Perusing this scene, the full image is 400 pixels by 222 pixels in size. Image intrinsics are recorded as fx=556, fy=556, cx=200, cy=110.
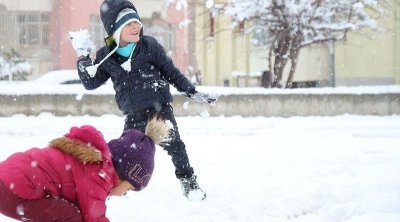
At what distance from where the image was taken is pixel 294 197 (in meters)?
4.43

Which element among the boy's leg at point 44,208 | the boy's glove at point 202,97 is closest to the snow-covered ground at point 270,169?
the boy's glove at point 202,97

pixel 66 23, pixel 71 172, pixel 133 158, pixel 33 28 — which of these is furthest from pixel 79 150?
pixel 33 28

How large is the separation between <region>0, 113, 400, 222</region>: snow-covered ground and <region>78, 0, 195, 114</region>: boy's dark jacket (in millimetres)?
798

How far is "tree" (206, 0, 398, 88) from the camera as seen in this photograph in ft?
42.2

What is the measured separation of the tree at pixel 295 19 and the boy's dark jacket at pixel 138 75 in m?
8.72

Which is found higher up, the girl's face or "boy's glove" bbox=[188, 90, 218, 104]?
the girl's face

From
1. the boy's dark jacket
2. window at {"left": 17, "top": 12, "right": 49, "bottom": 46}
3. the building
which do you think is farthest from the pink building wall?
the boy's dark jacket

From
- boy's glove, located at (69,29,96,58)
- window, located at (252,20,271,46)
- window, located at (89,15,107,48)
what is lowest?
boy's glove, located at (69,29,96,58)

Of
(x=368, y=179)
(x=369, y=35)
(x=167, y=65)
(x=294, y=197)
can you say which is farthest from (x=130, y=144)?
(x=369, y=35)

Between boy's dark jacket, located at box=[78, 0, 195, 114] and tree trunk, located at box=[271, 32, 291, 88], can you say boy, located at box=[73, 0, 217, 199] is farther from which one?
tree trunk, located at box=[271, 32, 291, 88]

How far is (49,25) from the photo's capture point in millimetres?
24516

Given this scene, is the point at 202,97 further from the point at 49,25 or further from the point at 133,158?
the point at 49,25

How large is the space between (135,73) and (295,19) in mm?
9230

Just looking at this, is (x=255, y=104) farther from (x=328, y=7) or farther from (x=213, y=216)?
(x=213, y=216)
